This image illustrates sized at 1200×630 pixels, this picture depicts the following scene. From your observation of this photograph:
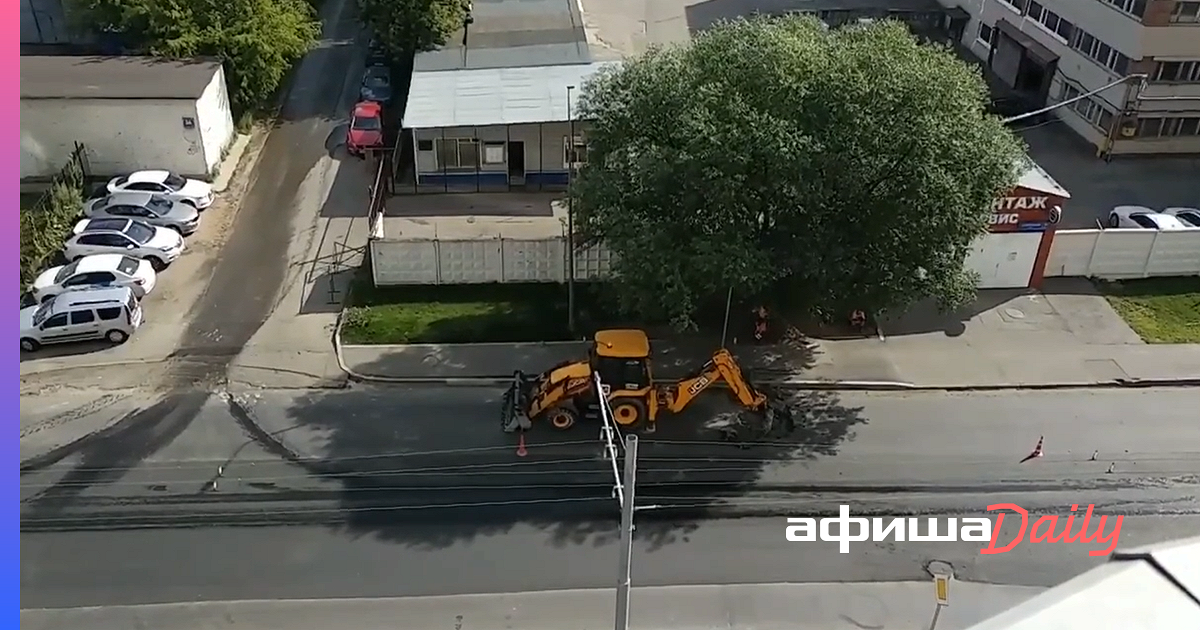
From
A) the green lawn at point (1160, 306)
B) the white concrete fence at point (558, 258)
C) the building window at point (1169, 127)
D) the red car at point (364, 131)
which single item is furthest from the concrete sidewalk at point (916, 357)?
the building window at point (1169, 127)

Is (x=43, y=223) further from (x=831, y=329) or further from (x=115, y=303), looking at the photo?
(x=831, y=329)

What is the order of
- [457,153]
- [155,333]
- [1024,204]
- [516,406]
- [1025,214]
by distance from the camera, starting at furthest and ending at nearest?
[457,153], [1025,214], [1024,204], [155,333], [516,406]

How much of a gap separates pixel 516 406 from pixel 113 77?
63.6 feet

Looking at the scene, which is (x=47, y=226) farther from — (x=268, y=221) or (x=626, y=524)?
(x=626, y=524)

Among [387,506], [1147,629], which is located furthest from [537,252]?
[1147,629]

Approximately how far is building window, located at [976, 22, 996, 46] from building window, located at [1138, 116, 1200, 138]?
8.59 meters

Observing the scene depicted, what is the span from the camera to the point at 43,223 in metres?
26.8

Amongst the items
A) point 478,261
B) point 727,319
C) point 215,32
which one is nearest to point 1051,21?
point 727,319

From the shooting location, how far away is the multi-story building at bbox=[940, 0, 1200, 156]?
1288 inches

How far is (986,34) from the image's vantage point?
42.1 m

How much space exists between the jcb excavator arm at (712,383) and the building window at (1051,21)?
2471cm

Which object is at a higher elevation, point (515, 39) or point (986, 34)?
point (515, 39)

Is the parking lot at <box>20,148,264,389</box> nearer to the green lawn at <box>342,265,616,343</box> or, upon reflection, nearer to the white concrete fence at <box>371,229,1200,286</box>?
the green lawn at <box>342,265,616,343</box>

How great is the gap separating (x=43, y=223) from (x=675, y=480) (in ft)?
62.0
